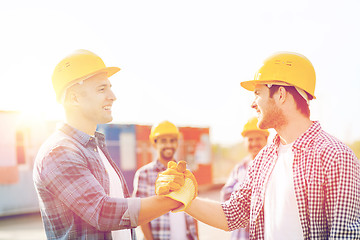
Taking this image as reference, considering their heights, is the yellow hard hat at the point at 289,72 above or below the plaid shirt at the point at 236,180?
above

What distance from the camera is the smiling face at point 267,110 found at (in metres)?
3.11

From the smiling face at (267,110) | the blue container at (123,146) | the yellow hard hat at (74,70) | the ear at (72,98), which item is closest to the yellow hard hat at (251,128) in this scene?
the smiling face at (267,110)

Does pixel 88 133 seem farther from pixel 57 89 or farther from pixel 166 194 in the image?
pixel 166 194

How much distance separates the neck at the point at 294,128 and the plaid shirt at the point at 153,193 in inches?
88.7

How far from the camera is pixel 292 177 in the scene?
2.85m

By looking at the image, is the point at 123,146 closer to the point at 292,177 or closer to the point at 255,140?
the point at 255,140

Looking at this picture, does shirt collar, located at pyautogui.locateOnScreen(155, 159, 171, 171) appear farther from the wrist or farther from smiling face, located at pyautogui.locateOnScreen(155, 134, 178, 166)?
the wrist

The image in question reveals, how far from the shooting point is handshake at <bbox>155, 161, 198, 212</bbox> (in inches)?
116

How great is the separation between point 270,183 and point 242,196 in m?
0.36

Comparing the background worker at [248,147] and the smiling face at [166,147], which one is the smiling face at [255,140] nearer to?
the background worker at [248,147]

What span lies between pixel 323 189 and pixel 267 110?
0.77 metres

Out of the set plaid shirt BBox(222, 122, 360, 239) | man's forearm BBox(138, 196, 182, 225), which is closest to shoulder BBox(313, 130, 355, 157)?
plaid shirt BBox(222, 122, 360, 239)

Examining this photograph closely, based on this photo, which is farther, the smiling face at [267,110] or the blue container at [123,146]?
the blue container at [123,146]

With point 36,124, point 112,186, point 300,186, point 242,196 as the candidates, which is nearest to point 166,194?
point 112,186
